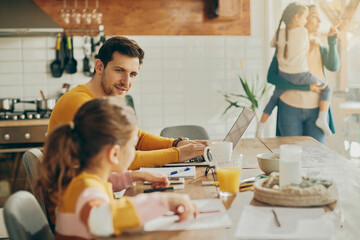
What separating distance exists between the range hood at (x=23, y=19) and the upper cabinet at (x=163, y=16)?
10 cm

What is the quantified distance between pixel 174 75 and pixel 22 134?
1471 mm

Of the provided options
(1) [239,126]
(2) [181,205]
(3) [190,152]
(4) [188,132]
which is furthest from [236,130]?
(4) [188,132]

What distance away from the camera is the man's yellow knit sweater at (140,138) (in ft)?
4.99

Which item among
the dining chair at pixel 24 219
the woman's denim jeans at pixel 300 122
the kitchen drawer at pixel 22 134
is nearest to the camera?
the dining chair at pixel 24 219

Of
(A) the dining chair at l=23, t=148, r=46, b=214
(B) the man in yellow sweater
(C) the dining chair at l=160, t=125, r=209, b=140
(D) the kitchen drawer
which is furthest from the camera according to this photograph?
(D) the kitchen drawer

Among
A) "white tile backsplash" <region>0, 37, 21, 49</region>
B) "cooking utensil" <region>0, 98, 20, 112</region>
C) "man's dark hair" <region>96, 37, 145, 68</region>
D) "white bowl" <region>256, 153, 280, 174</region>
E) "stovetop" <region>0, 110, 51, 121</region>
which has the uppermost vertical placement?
"white tile backsplash" <region>0, 37, 21, 49</region>

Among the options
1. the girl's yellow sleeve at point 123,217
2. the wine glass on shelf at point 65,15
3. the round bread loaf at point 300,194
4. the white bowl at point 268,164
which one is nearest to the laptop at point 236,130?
the white bowl at point 268,164

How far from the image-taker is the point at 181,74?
3814 millimetres

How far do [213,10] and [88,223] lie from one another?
3116 millimetres

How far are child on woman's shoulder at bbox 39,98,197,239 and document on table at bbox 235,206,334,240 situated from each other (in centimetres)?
15

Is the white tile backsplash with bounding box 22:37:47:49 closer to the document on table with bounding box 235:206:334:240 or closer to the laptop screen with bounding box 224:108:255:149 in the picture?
the laptop screen with bounding box 224:108:255:149

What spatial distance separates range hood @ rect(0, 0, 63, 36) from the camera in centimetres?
338

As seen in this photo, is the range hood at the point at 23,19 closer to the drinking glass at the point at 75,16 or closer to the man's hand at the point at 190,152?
the drinking glass at the point at 75,16

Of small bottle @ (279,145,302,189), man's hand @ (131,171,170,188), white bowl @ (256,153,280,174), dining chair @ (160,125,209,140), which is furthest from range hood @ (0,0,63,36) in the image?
small bottle @ (279,145,302,189)
